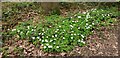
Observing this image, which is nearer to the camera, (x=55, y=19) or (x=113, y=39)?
(x=113, y=39)

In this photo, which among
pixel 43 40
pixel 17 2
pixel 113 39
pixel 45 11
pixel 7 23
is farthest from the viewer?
pixel 17 2

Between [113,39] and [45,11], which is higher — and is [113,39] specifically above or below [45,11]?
below

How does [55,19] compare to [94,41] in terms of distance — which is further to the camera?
[55,19]

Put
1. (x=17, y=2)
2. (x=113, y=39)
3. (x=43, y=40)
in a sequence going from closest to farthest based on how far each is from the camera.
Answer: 1. (x=43, y=40)
2. (x=113, y=39)
3. (x=17, y=2)

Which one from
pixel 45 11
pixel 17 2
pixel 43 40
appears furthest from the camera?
pixel 17 2

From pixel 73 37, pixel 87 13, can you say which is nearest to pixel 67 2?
pixel 87 13

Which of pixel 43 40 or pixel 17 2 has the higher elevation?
pixel 17 2

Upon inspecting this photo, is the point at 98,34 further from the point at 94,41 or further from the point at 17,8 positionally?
the point at 17,8

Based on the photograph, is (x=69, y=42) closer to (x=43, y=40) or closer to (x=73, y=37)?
(x=73, y=37)

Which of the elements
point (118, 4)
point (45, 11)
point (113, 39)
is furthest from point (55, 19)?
point (118, 4)
